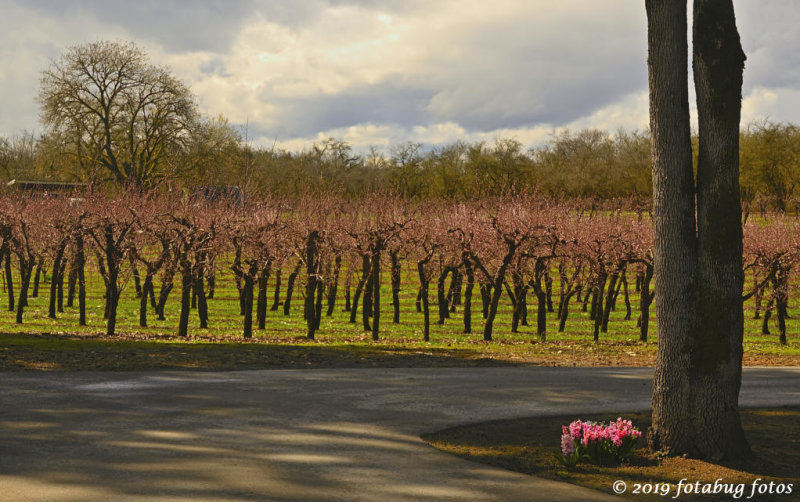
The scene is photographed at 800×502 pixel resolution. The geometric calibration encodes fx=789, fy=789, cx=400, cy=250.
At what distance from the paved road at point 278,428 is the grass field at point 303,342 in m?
2.02

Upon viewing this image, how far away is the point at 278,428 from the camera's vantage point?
33.7 feet

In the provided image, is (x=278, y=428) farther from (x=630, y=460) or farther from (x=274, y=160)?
(x=274, y=160)

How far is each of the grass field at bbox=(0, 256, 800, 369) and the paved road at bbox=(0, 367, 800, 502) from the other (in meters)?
2.02

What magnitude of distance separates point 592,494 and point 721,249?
3256mm

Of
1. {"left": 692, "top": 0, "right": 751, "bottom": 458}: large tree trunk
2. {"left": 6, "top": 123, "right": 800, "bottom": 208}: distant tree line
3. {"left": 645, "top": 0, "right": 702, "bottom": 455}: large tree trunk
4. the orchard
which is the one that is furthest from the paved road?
{"left": 6, "top": 123, "right": 800, "bottom": 208}: distant tree line

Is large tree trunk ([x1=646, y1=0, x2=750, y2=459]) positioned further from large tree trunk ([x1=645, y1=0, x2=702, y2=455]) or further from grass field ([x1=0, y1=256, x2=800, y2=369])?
grass field ([x1=0, y1=256, x2=800, y2=369])

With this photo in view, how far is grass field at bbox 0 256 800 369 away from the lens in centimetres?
1691

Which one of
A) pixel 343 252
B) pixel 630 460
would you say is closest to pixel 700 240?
pixel 630 460

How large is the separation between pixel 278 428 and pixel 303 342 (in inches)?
545

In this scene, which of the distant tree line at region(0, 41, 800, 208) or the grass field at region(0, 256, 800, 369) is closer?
the grass field at region(0, 256, 800, 369)

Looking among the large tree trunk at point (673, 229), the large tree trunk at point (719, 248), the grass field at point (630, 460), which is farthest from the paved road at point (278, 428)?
the large tree trunk at point (719, 248)

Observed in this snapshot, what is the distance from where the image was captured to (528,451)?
9.42 meters

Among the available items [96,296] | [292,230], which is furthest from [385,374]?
[96,296]

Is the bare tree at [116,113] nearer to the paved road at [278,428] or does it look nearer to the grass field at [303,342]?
the grass field at [303,342]
